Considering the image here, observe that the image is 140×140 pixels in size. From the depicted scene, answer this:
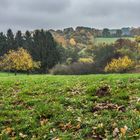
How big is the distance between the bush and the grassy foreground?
95645mm

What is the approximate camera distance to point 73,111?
15914 mm

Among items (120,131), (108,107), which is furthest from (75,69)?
(120,131)

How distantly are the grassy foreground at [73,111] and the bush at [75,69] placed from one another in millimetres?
95645

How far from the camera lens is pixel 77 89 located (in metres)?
20.0

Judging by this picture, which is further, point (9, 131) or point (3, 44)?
point (3, 44)

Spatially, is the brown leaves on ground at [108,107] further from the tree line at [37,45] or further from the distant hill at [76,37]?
the distant hill at [76,37]

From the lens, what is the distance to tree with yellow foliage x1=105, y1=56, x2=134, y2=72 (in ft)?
426

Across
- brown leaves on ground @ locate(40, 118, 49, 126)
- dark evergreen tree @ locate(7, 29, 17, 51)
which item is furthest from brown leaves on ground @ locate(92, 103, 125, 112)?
dark evergreen tree @ locate(7, 29, 17, 51)

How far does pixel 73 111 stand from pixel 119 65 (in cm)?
11560

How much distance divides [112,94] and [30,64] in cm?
10038

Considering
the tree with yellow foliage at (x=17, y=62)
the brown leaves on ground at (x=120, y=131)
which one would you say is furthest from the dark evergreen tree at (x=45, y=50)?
the brown leaves on ground at (x=120, y=131)

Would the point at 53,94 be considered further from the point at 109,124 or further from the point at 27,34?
the point at 27,34

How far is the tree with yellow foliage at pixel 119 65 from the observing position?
129750mm

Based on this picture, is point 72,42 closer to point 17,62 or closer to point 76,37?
point 76,37
